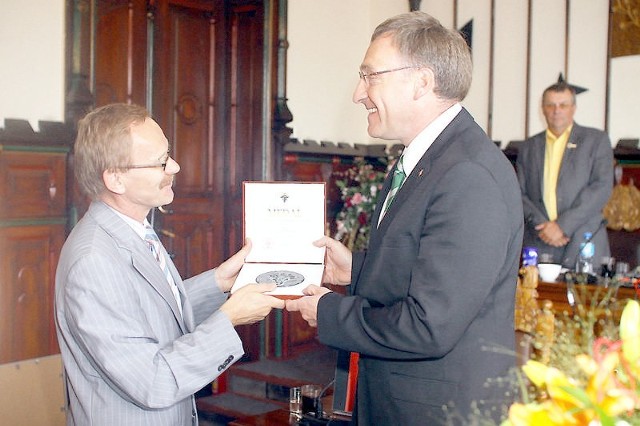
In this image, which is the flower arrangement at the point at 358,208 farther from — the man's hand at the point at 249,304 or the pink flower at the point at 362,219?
the man's hand at the point at 249,304

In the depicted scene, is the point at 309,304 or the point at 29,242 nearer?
the point at 309,304

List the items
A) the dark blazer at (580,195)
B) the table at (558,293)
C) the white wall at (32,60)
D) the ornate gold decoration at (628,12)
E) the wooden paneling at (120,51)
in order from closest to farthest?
1. the table at (558,293)
2. the white wall at (32,60)
3. the wooden paneling at (120,51)
4. the dark blazer at (580,195)
5. the ornate gold decoration at (628,12)

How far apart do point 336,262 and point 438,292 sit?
2.78 feet

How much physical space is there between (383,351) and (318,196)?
2.72 ft

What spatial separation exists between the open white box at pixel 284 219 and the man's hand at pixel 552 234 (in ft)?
9.90

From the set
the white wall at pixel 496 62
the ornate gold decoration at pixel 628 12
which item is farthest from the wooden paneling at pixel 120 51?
the ornate gold decoration at pixel 628 12

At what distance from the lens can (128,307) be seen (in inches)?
69.9

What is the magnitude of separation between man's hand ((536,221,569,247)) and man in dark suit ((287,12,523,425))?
3.39 m

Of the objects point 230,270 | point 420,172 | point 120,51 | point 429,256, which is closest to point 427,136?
point 420,172

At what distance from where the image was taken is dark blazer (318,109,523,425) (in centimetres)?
162

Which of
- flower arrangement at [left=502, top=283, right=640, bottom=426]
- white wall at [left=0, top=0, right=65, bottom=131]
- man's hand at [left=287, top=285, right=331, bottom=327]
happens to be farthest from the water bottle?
flower arrangement at [left=502, top=283, right=640, bottom=426]

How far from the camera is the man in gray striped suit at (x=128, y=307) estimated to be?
5.67ft

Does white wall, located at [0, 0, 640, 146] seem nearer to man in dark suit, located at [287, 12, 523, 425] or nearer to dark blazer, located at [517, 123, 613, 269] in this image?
dark blazer, located at [517, 123, 613, 269]

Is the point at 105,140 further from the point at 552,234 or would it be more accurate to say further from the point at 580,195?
the point at 580,195
